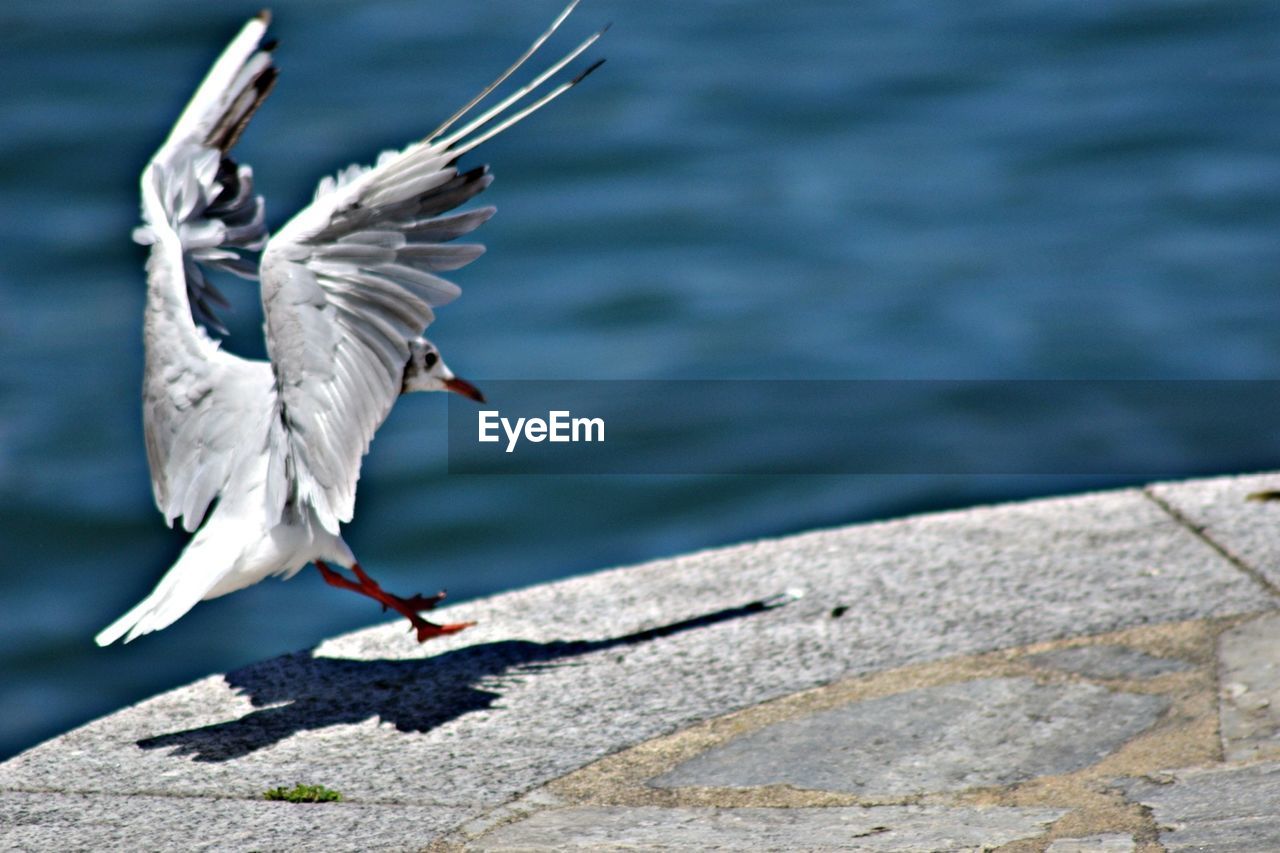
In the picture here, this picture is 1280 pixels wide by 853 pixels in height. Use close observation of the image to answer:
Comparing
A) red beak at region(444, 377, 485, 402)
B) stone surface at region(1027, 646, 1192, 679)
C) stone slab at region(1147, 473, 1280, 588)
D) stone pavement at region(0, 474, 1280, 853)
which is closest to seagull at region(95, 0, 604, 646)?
stone pavement at region(0, 474, 1280, 853)

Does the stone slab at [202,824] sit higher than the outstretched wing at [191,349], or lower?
lower

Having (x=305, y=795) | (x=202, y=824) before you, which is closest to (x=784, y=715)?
(x=305, y=795)

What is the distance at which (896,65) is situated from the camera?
40.4 feet

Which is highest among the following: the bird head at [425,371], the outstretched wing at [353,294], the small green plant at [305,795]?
the outstretched wing at [353,294]

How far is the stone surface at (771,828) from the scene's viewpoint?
3.23 metres

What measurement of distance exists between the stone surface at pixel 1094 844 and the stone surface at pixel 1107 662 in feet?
2.81

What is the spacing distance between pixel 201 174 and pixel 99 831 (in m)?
1.93

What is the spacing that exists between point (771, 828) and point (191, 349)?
191 centimetres

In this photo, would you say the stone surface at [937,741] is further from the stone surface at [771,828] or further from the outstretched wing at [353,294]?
the outstretched wing at [353,294]

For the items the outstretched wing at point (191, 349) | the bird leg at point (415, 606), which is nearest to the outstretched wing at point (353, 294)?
the outstretched wing at point (191, 349)

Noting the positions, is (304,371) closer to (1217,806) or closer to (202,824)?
(202,824)

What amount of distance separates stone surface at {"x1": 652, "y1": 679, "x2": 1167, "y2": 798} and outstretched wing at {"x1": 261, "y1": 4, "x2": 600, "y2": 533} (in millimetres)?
1140

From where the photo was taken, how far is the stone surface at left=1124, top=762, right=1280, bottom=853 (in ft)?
10.0

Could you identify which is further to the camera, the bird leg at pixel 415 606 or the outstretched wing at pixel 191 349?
the bird leg at pixel 415 606
